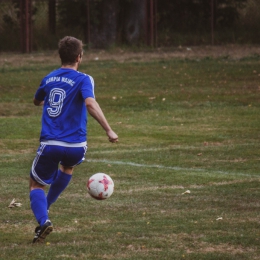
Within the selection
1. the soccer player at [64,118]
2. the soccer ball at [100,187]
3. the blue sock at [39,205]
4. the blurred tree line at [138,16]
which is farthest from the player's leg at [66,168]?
the blurred tree line at [138,16]

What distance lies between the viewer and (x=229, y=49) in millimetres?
29219

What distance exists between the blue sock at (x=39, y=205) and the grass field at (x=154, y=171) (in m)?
0.23

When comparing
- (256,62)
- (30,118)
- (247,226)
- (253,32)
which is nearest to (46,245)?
(247,226)

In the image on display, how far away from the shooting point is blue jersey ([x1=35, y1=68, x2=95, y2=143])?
23.7 feet

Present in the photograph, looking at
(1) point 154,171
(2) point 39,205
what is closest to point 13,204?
(2) point 39,205

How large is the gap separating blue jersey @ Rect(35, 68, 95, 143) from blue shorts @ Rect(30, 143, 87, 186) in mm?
75

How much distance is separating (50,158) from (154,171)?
163 inches

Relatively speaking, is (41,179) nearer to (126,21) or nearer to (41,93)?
(41,93)

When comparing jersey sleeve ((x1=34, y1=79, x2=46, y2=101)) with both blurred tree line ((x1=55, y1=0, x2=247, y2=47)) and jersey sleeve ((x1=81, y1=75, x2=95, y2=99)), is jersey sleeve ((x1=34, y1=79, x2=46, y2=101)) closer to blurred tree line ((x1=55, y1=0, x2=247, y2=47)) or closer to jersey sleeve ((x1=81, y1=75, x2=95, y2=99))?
jersey sleeve ((x1=81, y1=75, x2=95, y2=99))

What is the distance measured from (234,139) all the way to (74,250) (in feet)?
26.1

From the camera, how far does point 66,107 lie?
23.7 feet

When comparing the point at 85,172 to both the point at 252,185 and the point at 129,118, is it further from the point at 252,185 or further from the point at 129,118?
the point at 129,118

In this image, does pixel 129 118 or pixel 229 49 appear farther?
pixel 229 49

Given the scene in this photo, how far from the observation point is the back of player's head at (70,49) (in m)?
7.21
